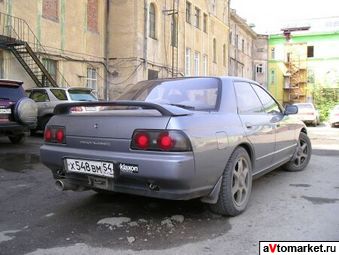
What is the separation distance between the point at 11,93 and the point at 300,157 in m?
6.30

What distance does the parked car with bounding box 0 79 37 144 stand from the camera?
9.24 metres

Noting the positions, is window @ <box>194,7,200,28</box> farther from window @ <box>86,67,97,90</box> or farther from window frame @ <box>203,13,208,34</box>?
window @ <box>86,67,97,90</box>

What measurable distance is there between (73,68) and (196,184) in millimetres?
15661

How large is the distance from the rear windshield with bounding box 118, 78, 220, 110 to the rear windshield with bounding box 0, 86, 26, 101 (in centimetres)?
504

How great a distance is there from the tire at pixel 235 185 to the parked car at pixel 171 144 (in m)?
0.01

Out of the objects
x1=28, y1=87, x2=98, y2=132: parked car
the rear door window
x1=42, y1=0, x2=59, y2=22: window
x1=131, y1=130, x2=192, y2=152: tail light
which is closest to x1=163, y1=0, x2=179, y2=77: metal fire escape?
x1=42, y1=0, x2=59, y2=22: window

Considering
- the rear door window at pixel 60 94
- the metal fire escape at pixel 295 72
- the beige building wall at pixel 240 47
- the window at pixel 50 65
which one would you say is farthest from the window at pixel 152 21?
the metal fire escape at pixel 295 72

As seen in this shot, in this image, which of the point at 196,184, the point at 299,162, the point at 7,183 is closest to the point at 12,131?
the point at 7,183

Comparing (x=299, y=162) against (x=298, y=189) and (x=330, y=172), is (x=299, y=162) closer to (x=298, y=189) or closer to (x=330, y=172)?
(x=330, y=172)

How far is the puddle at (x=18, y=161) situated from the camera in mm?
7281

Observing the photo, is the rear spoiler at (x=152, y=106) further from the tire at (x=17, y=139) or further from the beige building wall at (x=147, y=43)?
the beige building wall at (x=147, y=43)

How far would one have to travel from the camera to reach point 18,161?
26.3 ft

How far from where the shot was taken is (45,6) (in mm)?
16812

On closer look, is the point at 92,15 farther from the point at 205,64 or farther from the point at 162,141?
the point at 162,141
